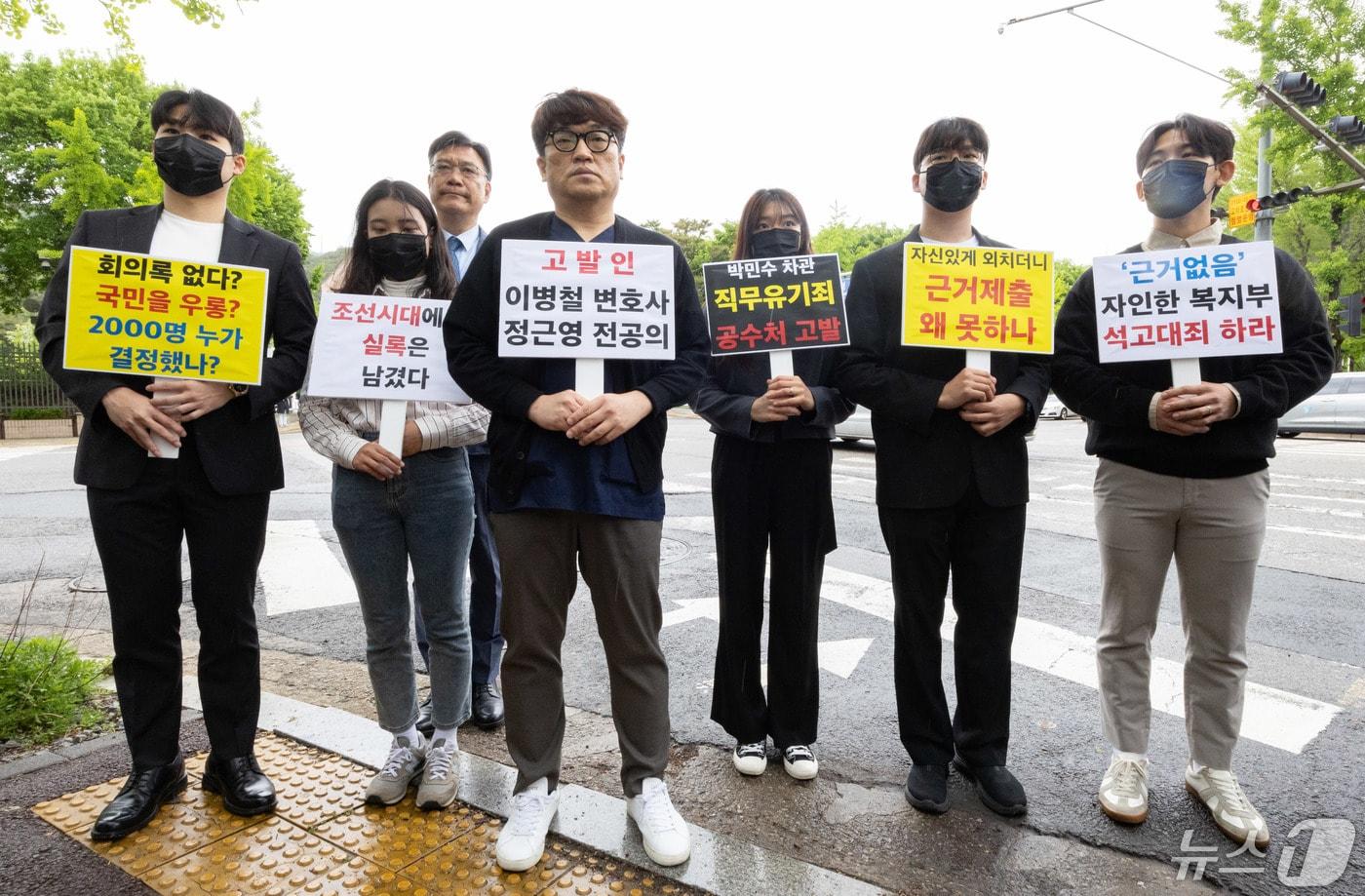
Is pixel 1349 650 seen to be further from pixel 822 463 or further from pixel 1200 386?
A: pixel 822 463

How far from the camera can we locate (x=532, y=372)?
8.95 ft

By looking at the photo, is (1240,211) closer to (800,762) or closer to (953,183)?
(953,183)

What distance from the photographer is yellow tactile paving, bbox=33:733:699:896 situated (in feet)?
7.79

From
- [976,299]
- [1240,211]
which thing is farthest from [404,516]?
[1240,211]

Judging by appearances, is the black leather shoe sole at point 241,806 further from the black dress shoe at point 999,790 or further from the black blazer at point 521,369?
the black dress shoe at point 999,790

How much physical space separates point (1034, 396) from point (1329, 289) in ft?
106

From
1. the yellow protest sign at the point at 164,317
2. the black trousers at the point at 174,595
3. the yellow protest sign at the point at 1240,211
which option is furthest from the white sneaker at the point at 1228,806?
the yellow protest sign at the point at 1240,211

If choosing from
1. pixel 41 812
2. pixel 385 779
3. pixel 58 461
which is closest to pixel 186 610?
pixel 41 812

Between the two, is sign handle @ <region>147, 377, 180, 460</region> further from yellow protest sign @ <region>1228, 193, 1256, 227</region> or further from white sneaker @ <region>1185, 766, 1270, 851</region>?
yellow protest sign @ <region>1228, 193, 1256, 227</region>

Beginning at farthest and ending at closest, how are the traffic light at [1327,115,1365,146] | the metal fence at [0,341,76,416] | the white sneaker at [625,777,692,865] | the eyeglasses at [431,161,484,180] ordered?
the metal fence at [0,341,76,416] < the traffic light at [1327,115,1365,146] < the eyeglasses at [431,161,484,180] < the white sneaker at [625,777,692,865]

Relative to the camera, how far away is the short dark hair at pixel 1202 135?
286 centimetres

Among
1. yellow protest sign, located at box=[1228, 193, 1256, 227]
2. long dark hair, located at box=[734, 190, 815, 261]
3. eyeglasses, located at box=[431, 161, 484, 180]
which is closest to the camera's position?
long dark hair, located at box=[734, 190, 815, 261]

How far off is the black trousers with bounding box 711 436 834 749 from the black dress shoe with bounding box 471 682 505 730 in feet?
3.44

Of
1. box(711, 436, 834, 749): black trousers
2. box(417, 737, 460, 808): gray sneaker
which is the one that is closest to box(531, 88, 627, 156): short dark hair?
box(711, 436, 834, 749): black trousers
